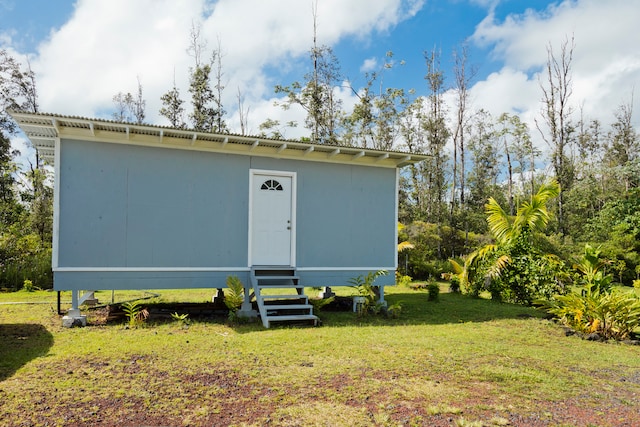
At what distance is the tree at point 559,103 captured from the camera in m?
22.8

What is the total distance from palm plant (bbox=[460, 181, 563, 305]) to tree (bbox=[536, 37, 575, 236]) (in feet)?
44.6

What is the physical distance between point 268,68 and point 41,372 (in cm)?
2071

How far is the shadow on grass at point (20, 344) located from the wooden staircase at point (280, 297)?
3.18 m

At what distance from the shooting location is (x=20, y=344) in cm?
604

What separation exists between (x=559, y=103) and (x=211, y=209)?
2114 centimetres

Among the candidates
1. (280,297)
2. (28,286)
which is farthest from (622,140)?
(28,286)

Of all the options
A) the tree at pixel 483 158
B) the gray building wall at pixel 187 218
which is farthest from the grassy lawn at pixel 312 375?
the tree at pixel 483 158

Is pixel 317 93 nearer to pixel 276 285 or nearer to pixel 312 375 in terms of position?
pixel 276 285

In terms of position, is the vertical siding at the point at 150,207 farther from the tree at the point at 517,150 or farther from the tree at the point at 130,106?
the tree at the point at 517,150

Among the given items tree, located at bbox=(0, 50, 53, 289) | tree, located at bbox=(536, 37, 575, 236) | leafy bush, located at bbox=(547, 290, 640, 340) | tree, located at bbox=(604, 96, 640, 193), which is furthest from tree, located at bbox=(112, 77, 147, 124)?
tree, located at bbox=(604, 96, 640, 193)

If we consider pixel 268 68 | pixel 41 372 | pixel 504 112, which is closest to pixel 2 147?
pixel 268 68

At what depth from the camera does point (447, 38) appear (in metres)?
21.9

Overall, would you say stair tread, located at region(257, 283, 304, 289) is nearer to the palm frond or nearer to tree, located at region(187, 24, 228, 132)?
the palm frond

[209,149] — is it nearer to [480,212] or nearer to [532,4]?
[532,4]
